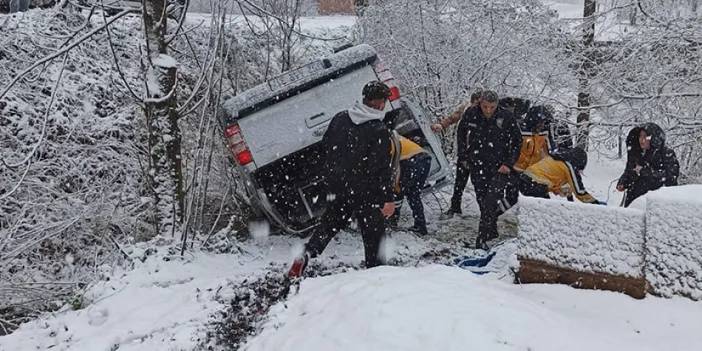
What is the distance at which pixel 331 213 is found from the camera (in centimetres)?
486

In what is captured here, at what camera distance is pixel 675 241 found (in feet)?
10.9

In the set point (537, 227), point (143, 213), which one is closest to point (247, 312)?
point (537, 227)

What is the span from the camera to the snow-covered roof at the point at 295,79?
590cm

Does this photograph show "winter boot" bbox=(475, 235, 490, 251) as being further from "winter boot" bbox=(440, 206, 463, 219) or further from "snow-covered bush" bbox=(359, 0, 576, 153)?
"snow-covered bush" bbox=(359, 0, 576, 153)

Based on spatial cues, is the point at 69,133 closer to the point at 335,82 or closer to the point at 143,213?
the point at 143,213

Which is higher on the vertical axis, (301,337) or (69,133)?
(69,133)

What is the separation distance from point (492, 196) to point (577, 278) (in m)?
2.53

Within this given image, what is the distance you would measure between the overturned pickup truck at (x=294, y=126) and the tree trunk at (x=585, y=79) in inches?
132

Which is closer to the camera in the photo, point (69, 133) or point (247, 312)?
point (247, 312)

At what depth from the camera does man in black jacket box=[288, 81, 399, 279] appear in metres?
4.69

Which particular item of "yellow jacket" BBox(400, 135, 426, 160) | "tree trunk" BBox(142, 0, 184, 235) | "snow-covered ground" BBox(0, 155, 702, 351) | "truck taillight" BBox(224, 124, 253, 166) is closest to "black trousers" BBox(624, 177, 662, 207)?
"snow-covered ground" BBox(0, 155, 702, 351)

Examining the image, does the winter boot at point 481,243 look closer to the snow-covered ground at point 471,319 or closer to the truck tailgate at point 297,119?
the truck tailgate at point 297,119

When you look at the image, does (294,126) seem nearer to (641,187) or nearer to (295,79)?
(295,79)

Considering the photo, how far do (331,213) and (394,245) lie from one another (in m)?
1.59
